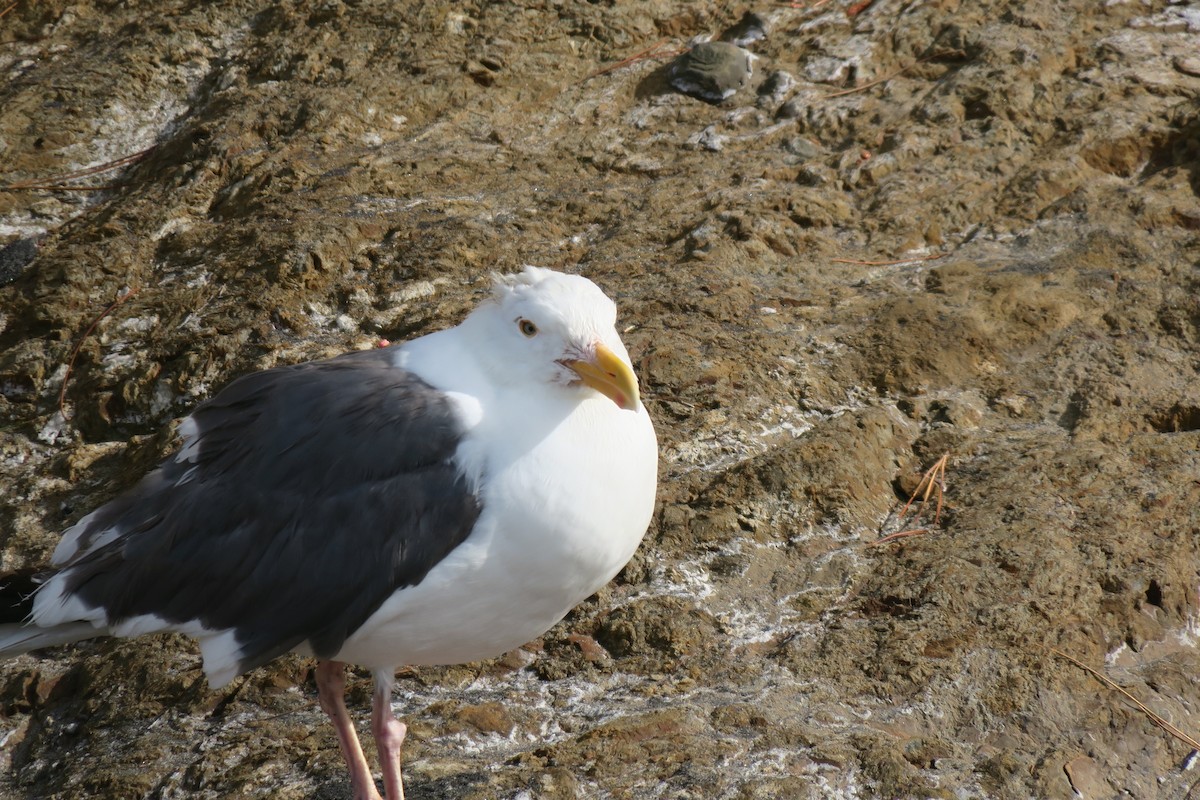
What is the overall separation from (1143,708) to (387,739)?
2.27m

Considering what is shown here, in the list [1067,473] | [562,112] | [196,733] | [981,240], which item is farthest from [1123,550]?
[562,112]

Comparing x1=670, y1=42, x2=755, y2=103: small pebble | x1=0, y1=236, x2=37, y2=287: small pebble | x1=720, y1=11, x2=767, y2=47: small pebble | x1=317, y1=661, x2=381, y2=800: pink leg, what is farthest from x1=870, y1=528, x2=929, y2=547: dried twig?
x1=0, y1=236, x2=37, y2=287: small pebble

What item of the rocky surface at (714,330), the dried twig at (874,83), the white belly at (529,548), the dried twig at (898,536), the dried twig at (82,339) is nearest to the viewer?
the white belly at (529,548)

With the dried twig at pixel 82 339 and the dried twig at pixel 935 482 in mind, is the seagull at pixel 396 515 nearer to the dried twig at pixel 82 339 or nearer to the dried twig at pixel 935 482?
the dried twig at pixel 935 482

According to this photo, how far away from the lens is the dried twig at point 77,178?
622 centimetres

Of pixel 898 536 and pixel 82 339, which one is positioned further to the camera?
pixel 82 339

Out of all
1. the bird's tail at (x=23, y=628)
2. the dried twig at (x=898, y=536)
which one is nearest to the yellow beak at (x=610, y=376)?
the dried twig at (x=898, y=536)

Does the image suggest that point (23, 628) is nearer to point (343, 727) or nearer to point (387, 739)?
point (343, 727)

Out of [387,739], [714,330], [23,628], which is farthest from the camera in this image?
[714,330]

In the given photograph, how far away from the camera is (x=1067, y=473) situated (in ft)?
→ 14.0

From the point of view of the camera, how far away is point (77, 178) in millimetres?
6332

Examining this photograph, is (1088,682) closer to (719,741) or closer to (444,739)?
(719,741)

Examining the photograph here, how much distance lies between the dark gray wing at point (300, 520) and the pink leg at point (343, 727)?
0.35 m

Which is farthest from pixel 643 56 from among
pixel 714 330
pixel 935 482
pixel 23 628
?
pixel 23 628
